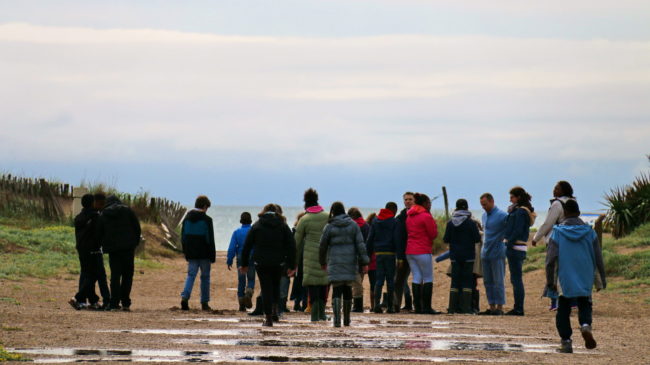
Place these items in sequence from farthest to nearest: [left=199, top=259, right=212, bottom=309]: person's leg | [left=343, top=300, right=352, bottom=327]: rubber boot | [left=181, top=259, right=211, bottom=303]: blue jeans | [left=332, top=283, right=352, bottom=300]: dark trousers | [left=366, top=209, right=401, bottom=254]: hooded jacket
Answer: [left=366, top=209, right=401, bottom=254]: hooded jacket → [left=199, top=259, right=212, bottom=309]: person's leg → [left=181, top=259, right=211, bottom=303]: blue jeans → [left=332, top=283, right=352, bottom=300]: dark trousers → [left=343, top=300, right=352, bottom=327]: rubber boot

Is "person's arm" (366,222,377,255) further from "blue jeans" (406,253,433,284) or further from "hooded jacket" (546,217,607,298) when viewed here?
"hooded jacket" (546,217,607,298)

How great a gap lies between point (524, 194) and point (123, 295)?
280 inches

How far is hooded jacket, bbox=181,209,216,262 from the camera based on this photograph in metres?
19.4

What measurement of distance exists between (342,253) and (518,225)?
4.07 meters

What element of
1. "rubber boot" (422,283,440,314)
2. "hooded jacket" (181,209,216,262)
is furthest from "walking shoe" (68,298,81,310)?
"rubber boot" (422,283,440,314)

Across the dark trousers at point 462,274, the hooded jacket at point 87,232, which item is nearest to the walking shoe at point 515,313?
the dark trousers at point 462,274

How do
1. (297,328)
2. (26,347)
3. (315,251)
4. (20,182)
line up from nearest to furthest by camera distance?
(26,347) → (297,328) → (315,251) → (20,182)

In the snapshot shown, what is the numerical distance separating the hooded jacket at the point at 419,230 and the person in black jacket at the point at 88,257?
17.6 feet

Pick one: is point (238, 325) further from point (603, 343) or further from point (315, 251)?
point (603, 343)

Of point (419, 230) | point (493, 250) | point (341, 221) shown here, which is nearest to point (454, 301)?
point (493, 250)

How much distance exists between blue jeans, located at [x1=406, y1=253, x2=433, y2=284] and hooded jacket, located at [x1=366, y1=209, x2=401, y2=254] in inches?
13.8

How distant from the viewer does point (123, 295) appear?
19.2 meters

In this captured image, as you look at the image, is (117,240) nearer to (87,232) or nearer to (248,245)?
(87,232)

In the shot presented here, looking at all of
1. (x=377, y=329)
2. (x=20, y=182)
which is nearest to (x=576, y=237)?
(x=377, y=329)
